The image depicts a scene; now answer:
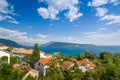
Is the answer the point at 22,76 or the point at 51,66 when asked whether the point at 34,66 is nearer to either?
the point at 51,66

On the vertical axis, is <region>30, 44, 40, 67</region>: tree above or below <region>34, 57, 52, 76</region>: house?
above

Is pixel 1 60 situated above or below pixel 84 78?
above

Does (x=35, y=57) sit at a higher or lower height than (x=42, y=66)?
higher

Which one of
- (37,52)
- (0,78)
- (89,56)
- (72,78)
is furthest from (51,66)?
(89,56)

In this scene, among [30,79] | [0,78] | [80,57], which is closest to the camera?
[0,78]

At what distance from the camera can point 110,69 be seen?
118ft

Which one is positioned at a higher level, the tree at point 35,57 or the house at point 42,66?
the tree at point 35,57

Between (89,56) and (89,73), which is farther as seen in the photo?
(89,56)

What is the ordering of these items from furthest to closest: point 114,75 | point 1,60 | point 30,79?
point 1,60, point 30,79, point 114,75

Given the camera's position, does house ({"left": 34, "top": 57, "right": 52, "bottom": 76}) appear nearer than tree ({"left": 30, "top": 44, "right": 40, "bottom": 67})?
Yes

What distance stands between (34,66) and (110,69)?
32.7 meters

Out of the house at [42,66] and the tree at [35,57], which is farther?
the tree at [35,57]

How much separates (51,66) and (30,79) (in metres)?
8.99

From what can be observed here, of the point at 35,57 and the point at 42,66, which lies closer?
the point at 42,66
